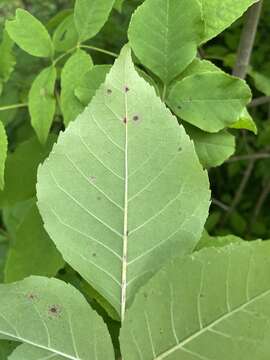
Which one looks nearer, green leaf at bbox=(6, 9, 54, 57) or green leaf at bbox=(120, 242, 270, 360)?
green leaf at bbox=(120, 242, 270, 360)

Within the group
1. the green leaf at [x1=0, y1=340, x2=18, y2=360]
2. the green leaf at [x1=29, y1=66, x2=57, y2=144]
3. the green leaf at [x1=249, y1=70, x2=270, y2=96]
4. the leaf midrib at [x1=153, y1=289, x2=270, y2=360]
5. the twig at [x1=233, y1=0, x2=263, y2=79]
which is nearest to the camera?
the leaf midrib at [x1=153, y1=289, x2=270, y2=360]

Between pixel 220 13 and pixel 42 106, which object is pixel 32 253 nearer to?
pixel 42 106

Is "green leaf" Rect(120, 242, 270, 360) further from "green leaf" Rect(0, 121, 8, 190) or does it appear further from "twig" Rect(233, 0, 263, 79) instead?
"twig" Rect(233, 0, 263, 79)

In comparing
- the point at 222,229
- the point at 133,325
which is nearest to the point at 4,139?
the point at 133,325

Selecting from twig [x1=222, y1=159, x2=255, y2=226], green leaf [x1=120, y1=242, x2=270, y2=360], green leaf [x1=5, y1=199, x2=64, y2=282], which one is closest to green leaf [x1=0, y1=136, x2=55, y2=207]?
green leaf [x1=5, y1=199, x2=64, y2=282]

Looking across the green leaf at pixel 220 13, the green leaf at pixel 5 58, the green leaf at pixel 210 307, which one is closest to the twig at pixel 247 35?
the green leaf at pixel 220 13

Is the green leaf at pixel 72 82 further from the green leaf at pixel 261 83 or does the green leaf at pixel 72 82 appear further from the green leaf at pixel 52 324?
the green leaf at pixel 261 83

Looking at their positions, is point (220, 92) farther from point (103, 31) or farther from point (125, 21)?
point (125, 21)
